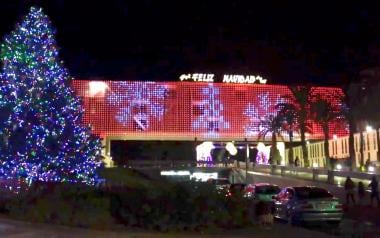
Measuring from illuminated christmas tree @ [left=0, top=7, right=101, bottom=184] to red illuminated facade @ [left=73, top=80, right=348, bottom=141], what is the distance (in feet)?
205

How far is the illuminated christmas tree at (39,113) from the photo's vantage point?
26516 mm

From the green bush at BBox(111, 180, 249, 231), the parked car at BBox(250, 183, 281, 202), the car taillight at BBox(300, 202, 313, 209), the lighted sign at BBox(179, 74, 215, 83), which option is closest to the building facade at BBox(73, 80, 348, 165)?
the lighted sign at BBox(179, 74, 215, 83)

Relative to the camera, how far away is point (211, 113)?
310ft

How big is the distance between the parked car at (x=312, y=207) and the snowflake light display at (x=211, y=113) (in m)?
71.9

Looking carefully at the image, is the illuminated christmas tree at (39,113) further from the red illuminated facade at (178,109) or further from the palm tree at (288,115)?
the red illuminated facade at (178,109)

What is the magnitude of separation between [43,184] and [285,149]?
80053mm

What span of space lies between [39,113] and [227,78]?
70.8m

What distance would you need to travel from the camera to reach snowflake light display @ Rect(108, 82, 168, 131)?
91812 millimetres

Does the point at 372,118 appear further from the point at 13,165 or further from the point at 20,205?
the point at 20,205

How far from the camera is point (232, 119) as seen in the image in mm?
95375

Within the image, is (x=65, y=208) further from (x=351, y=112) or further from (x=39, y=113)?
(x=351, y=112)

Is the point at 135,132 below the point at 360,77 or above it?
below

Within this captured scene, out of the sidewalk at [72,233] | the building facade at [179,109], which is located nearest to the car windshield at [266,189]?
the sidewalk at [72,233]

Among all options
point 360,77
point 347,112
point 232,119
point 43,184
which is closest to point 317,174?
point 347,112
